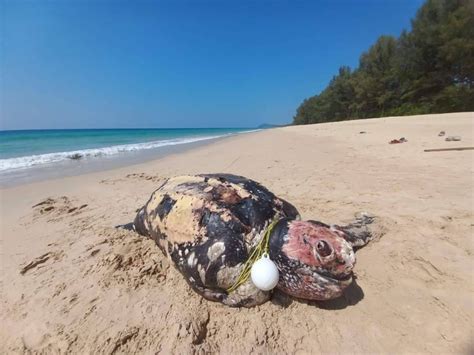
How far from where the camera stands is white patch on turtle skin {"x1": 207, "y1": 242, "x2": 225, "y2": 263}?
1.86m

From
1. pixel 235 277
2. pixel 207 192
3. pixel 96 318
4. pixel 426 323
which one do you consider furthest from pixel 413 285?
pixel 96 318

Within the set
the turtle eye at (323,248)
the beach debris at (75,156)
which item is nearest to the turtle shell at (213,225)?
the turtle eye at (323,248)

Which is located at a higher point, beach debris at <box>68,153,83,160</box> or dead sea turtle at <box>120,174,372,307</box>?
dead sea turtle at <box>120,174,372,307</box>

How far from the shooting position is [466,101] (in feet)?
64.1

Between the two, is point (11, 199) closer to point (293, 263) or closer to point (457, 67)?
point (293, 263)

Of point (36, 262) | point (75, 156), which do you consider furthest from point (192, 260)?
point (75, 156)

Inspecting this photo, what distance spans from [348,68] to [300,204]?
53.4 metres

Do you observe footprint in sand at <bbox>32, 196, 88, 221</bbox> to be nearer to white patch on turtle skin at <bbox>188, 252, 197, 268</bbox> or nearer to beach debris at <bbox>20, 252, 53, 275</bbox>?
beach debris at <bbox>20, 252, 53, 275</bbox>

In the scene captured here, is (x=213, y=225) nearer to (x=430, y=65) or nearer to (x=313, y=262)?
(x=313, y=262)

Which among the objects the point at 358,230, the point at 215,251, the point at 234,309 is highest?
the point at 215,251

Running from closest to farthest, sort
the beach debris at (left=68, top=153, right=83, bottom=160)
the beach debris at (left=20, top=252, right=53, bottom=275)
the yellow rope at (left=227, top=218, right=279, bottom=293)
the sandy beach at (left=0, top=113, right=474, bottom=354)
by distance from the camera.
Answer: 1. the sandy beach at (left=0, top=113, right=474, bottom=354)
2. the yellow rope at (left=227, top=218, right=279, bottom=293)
3. the beach debris at (left=20, top=252, right=53, bottom=275)
4. the beach debris at (left=68, top=153, right=83, bottom=160)

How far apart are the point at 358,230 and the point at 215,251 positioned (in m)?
1.59

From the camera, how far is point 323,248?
1621 millimetres

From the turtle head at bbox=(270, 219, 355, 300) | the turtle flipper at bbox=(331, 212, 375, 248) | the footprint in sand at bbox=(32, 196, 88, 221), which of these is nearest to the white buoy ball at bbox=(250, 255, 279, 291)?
the turtle head at bbox=(270, 219, 355, 300)
